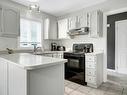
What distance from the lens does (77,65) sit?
3188mm

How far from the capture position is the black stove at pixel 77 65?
3.06 meters

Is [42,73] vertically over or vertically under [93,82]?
over

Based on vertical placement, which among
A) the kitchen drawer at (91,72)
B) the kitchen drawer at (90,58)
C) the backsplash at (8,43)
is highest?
the backsplash at (8,43)

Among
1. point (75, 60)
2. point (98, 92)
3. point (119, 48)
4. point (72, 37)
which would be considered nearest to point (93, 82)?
point (98, 92)

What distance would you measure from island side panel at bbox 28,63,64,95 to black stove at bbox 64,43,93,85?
5.77 feet

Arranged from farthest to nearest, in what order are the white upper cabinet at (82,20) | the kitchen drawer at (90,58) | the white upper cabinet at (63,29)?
the white upper cabinet at (63,29) < the white upper cabinet at (82,20) < the kitchen drawer at (90,58)

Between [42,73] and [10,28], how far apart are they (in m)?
2.13

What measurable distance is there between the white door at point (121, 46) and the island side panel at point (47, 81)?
380 cm

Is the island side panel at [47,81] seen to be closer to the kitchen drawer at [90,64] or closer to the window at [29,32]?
the kitchen drawer at [90,64]

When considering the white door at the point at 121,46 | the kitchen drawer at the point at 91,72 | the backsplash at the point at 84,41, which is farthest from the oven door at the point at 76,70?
the white door at the point at 121,46

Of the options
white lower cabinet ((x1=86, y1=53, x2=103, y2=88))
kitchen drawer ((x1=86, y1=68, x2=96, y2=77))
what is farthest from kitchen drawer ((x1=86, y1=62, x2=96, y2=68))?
kitchen drawer ((x1=86, y1=68, x2=96, y2=77))

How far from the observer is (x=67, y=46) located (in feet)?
14.4

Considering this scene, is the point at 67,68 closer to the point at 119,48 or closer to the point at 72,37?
the point at 72,37

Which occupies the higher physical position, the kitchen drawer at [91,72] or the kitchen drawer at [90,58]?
the kitchen drawer at [90,58]
